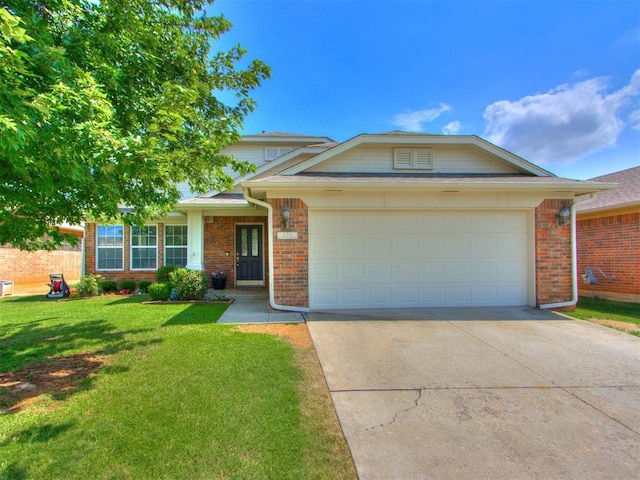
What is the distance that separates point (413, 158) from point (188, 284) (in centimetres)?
731

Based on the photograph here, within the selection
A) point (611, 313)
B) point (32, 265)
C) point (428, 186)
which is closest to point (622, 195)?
point (611, 313)

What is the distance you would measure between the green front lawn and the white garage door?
54.4 inches

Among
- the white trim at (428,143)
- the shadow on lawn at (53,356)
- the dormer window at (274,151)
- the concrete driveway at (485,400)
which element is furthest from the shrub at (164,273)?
the concrete driveway at (485,400)

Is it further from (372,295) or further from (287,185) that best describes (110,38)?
(372,295)

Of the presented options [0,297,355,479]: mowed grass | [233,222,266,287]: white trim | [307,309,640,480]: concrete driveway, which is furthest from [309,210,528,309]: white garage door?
[233,222,266,287]: white trim

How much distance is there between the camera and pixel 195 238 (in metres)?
11.2

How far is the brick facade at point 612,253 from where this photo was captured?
9156 millimetres

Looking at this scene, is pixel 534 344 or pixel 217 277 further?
pixel 217 277

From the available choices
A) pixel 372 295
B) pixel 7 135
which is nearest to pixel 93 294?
pixel 372 295

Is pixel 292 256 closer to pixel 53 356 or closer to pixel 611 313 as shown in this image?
pixel 53 356

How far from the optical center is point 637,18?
7.56m

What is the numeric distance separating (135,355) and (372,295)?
509cm

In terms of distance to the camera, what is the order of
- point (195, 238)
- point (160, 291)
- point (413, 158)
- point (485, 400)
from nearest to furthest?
point (485, 400)
point (413, 158)
point (160, 291)
point (195, 238)

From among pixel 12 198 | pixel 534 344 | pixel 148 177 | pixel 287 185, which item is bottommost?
pixel 534 344
